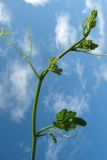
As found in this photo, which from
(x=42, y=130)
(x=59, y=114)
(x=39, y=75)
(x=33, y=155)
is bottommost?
(x=33, y=155)

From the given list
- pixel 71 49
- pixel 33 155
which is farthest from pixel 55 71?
pixel 33 155

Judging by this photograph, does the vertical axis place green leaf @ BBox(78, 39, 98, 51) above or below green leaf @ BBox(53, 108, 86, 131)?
above

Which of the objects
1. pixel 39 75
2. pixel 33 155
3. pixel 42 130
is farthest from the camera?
pixel 39 75

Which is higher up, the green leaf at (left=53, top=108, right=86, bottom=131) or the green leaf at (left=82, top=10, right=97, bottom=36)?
the green leaf at (left=82, top=10, right=97, bottom=36)

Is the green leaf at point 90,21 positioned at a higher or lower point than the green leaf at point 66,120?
higher

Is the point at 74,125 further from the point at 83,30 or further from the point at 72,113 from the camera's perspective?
the point at 83,30

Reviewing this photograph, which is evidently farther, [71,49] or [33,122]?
[71,49]

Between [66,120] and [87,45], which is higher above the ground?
[87,45]

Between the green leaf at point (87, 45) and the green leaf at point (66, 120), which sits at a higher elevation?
the green leaf at point (87, 45)
